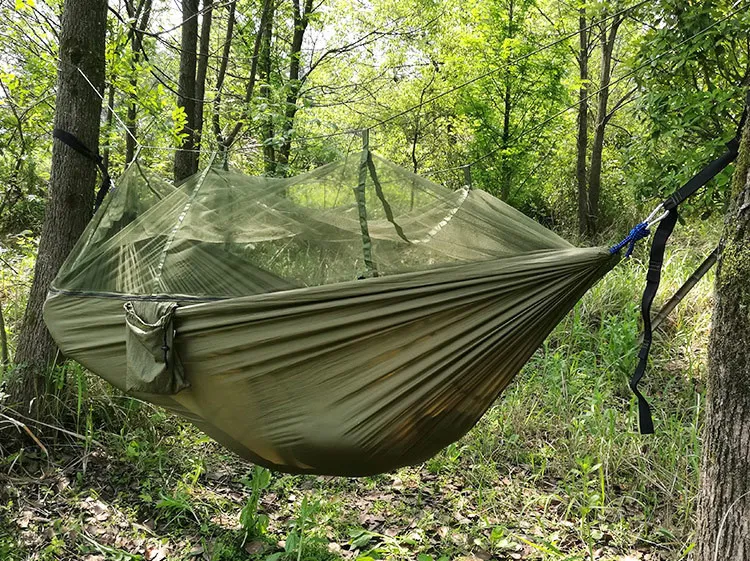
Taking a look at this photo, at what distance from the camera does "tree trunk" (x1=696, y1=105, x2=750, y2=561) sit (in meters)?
1.20

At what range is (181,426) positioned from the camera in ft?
8.83

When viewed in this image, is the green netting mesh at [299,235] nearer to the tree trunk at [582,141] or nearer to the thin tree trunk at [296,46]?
the thin tree trunk at [296,46]

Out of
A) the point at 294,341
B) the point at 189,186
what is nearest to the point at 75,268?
the point at 189,186

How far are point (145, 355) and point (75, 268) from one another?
0.59 meters

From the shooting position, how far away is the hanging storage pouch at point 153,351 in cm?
149

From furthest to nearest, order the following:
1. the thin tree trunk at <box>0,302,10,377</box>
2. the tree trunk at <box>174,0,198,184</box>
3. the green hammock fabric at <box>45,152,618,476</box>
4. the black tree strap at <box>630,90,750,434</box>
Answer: the tree trunk at <box>174,0,198,184</box> < the thin tree trunk at <box>0,302,10,377</box> < the green hammock fabric at <box>45,152,618,476</box> < the black tree strap at <box>630,90,750,434</box>

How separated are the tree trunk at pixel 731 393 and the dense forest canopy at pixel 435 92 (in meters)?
0.53

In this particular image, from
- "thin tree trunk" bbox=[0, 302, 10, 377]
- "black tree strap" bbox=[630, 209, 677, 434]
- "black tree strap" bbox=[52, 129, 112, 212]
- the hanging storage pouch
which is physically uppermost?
"black tree strap" bbox=[52, 129, 112, 212]

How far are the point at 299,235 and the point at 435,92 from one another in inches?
208

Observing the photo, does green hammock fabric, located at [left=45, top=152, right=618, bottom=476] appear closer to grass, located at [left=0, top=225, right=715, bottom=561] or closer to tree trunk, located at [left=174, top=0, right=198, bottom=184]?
grass, located at [left=0, top=225, right=715, bottom=561]

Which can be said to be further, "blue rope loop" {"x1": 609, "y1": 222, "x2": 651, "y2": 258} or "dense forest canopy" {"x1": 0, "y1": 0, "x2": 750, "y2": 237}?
"dense forest canopy" {"x1": 0, "y1": 0, "x2": 750, "y2": 237}

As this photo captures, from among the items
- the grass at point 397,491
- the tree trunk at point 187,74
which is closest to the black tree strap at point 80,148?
the grass at point 397,491

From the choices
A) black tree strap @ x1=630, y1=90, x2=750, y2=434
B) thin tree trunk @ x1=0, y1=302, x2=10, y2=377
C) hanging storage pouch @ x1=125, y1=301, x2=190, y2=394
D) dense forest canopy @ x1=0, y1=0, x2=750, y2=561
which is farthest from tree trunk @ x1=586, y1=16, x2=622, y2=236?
thin tree trunk @ x1=0, y1=302, x2=10, y2=377

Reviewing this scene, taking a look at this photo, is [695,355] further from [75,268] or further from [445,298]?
[75,268]
